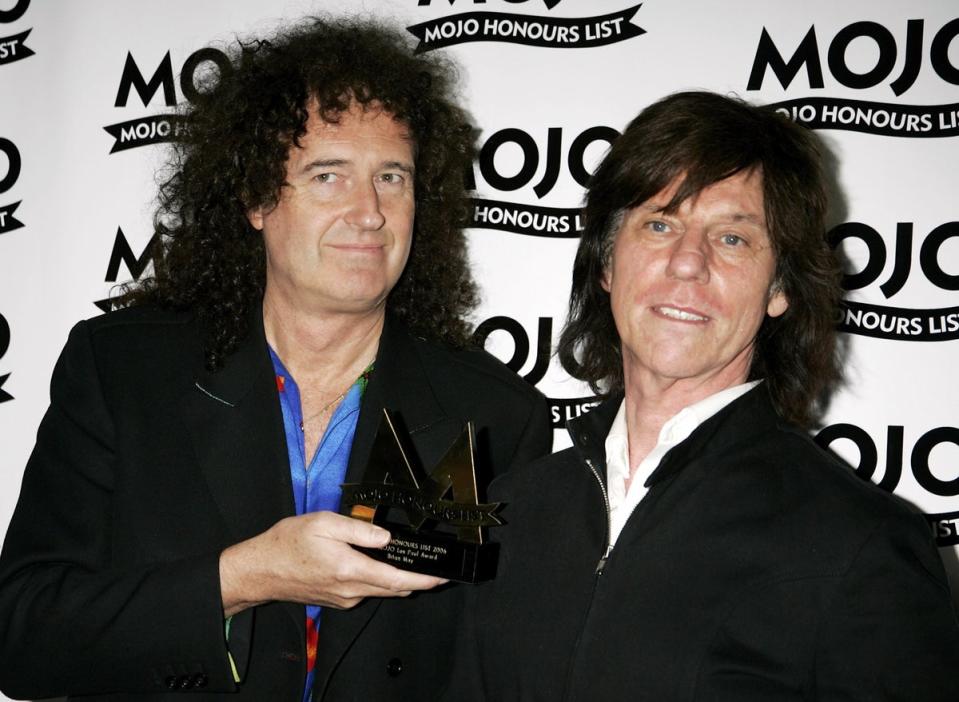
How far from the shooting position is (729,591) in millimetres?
1583

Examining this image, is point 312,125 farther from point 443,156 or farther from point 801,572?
point 801,572

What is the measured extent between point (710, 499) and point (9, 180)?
2298mm

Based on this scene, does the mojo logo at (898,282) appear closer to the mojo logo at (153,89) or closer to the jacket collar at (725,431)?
the jacket collar at (725,431)

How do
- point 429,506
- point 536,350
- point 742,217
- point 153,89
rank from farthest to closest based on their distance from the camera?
point 153,89 → point 536,350 → point 742,217 → point 429,506

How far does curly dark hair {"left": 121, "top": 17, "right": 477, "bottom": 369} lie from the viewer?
2.10 m

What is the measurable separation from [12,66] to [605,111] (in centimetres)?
175

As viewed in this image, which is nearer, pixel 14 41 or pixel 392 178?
pixel 392 178

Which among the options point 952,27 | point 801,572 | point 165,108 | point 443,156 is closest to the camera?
point 801,572

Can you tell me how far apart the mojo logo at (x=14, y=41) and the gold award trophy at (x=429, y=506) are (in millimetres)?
1949

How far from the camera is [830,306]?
1.93 m

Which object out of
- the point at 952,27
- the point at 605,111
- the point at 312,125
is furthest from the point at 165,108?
the point at 952,27

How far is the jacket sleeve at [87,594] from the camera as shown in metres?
1.81

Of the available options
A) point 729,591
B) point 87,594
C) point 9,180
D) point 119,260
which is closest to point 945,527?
point 729,591

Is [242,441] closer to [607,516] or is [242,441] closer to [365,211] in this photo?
[365,211]
